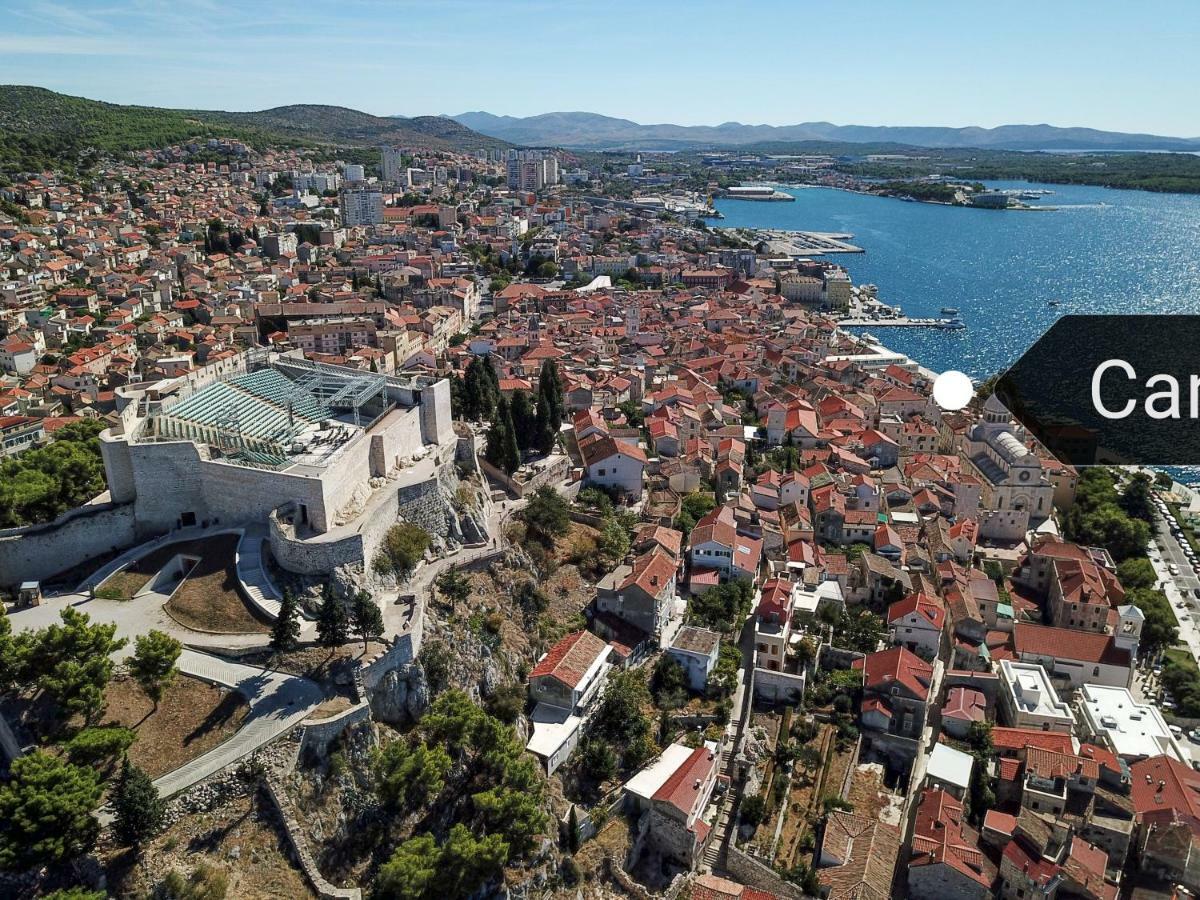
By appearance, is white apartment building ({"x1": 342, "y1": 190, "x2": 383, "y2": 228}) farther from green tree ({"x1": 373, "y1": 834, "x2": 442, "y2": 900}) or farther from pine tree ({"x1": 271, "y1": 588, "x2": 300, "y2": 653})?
green tree ({"x1": 373, "y1": 834, "x2": 442, "y2": 900})

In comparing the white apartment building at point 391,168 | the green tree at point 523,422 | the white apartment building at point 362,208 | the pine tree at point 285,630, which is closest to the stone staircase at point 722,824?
the pine tree at point 285,630

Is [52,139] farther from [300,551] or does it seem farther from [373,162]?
[300,551]

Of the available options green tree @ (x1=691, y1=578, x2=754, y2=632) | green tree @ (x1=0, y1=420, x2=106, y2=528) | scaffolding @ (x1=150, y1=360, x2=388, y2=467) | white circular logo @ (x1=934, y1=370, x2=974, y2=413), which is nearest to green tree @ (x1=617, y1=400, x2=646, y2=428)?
green tree @ (x1=691, y1=578, x2=754, y2=632)

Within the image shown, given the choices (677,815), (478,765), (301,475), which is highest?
(301,475)

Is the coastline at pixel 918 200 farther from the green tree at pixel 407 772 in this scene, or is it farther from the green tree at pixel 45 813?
the green tree at pixel 45 813

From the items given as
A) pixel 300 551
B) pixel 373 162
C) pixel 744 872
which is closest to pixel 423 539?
pixel 300 551

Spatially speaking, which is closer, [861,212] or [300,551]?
[300,551]
